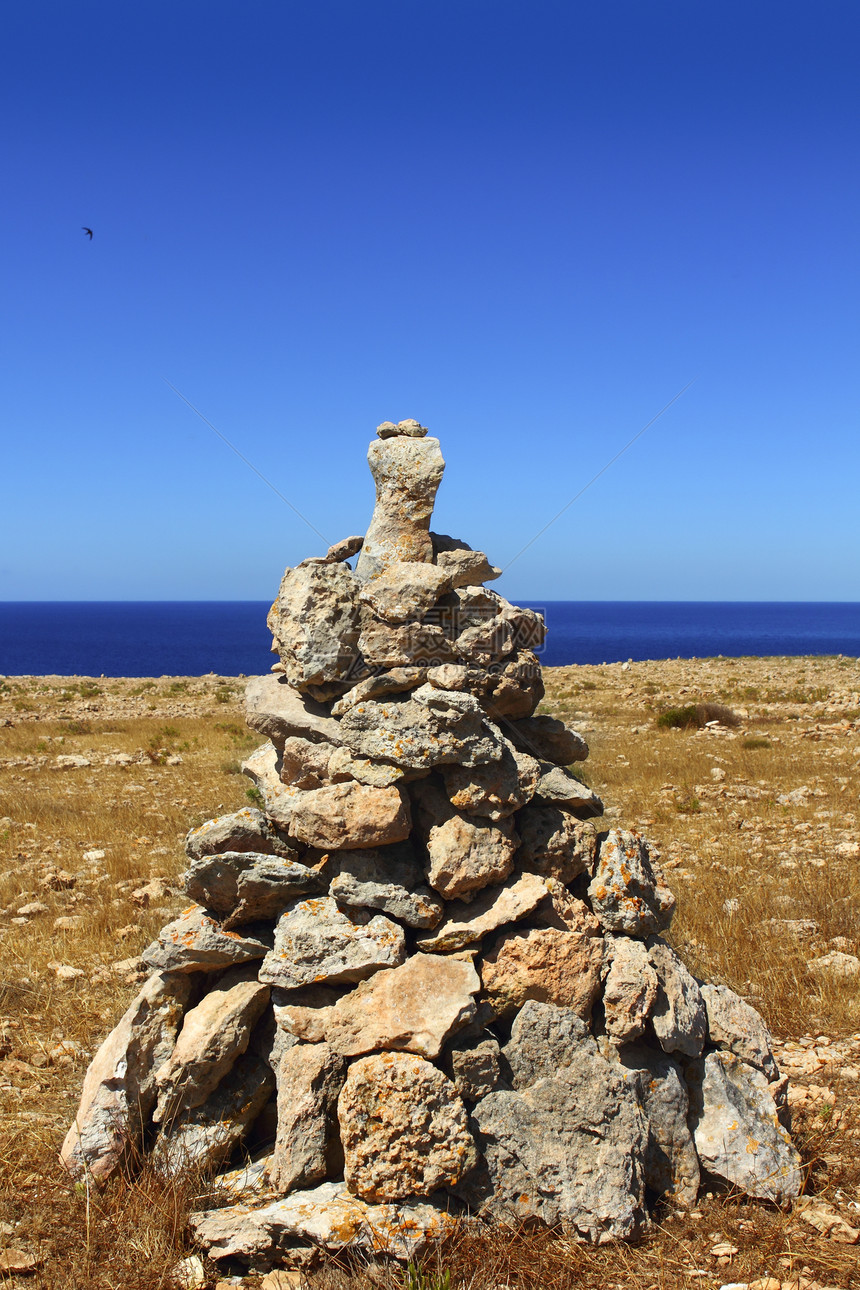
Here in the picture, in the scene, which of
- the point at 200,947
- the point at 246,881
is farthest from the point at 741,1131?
the point at 200,947

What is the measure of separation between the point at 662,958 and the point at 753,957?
298cm

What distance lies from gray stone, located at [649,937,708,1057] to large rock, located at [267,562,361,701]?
2804 mm

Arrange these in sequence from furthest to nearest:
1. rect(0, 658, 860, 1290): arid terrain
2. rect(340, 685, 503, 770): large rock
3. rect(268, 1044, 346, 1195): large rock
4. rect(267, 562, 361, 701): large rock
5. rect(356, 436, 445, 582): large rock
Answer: rect(356, 436, 445, 582): large rock
rect(267, 562, 361, 701): large rock
rect(340, 685, 503, 770): large rock
rect(268, 1044, 346, 1195): large rock
rect(0, 658, 860, 1290): arid terrain

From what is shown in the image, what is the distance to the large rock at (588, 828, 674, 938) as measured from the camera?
5250 mm

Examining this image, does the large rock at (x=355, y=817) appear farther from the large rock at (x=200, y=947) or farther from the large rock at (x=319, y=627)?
the large rock at (x=319, y=627)

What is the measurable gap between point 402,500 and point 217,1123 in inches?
165

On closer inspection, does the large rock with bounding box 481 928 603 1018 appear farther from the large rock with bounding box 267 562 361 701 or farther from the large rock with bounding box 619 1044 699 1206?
the large rock with bounding box 267 562 361 701

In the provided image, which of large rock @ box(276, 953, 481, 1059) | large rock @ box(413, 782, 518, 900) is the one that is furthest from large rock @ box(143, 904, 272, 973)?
large rock @ box(413, 782, 518, 900)

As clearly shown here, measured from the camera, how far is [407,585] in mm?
5391

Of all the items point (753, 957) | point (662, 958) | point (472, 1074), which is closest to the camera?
point (472, 1074)

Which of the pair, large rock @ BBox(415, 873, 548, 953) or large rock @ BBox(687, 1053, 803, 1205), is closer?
large rock @ BBox(687, 1053, 803, 1205)

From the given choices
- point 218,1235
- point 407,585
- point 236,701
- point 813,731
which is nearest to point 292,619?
point 407,585

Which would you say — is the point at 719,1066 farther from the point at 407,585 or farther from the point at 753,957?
the point at 407,585

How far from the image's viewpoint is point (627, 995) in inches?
188
